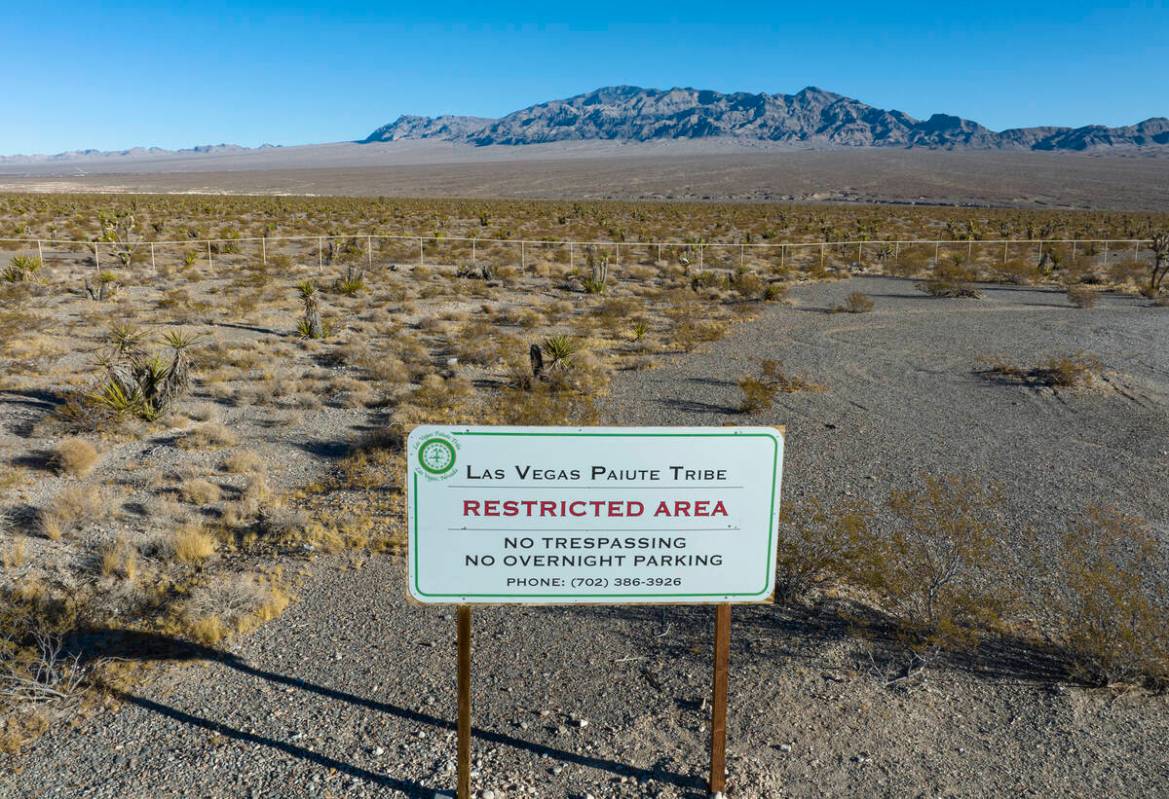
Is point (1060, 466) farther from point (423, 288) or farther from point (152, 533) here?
point (423, 288)

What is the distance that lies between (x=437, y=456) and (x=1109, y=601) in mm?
5518

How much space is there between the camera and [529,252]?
40.2 metres

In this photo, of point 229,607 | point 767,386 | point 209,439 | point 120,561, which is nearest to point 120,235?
point 209,439

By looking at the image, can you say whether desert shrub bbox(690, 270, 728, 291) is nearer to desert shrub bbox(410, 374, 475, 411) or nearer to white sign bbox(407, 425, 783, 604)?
desert shrub bbox(410, 374, 475, 411)

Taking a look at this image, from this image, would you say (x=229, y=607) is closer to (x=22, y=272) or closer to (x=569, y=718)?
(x=569, y=718)

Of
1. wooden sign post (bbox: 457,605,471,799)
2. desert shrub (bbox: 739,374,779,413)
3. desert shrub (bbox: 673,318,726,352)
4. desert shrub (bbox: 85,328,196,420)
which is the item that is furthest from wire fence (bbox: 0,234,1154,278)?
wooden sign post (bbox: 457,605,471,799)

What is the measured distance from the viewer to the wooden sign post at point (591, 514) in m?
4.25

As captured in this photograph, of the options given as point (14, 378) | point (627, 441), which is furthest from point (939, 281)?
point (627, 441)

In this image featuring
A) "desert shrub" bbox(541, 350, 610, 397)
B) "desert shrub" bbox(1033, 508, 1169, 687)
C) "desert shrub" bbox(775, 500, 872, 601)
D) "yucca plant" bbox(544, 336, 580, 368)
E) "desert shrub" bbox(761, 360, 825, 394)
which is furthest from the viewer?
"yucca plant" bbox(544, 336, 580, 368)

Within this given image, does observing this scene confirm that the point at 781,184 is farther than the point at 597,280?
Yes

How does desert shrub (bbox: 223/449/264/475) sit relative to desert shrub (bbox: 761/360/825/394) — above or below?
below

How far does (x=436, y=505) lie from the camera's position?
4.30 metres

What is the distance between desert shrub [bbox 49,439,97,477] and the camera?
1055 centimetres

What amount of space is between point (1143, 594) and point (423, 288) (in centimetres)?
2410
